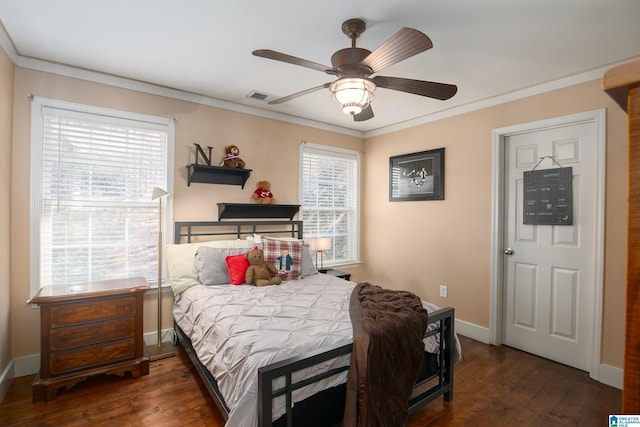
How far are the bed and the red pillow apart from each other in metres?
0.02

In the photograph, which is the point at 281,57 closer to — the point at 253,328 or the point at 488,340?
the point at 253,328

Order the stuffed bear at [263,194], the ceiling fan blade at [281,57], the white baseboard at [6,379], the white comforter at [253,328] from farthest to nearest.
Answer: the stuffed bear at [263,194]
the white baseboard at [6,379]
the ceiling fan blade at [281,57]
the white comforter at [253,328]

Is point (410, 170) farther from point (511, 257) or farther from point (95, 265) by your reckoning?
point (95, 265)

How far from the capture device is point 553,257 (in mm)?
2988

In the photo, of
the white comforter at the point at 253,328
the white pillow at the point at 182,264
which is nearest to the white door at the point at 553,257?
the white comforter at the point at 253,328

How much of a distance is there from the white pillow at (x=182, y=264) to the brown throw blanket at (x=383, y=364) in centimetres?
165

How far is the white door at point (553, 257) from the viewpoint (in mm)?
2762

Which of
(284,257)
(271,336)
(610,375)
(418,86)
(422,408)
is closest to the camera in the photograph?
(271,336)

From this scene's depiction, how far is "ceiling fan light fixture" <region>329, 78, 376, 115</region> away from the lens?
1938 mm

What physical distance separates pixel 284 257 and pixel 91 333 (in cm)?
165

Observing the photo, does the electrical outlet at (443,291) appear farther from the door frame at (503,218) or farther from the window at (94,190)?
the window at (94,190)

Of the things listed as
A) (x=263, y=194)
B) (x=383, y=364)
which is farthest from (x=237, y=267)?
(x=383, y=364)

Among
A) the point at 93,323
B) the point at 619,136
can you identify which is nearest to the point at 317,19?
the point at 619,136

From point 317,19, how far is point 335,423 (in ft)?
7.84
